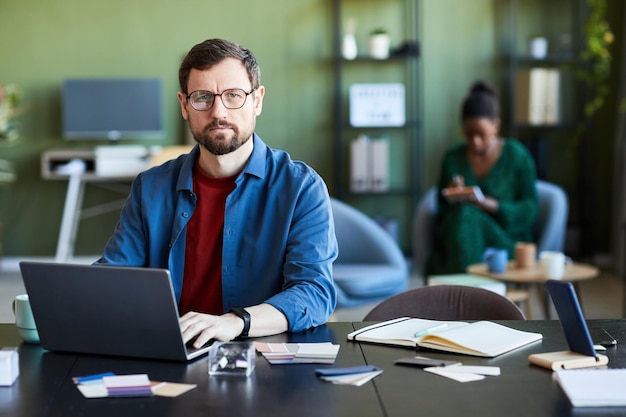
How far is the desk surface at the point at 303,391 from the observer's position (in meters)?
1.50

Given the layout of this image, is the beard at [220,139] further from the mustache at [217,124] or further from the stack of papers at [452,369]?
the stack of papers at [452,369]

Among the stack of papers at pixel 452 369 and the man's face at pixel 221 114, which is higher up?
the man's face at pixel 221 114

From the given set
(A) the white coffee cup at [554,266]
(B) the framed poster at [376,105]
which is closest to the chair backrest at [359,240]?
(A) the white coffee cup at [554,266]

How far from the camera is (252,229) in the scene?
2.30 meters

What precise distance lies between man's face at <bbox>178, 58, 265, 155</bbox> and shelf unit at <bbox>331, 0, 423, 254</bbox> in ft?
15.0

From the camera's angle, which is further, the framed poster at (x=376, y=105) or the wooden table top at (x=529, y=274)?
the framed poster at (x=376, y=105)

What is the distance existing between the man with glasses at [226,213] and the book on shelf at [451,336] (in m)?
0.24

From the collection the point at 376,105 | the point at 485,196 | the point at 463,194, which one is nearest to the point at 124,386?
the point at 463,194

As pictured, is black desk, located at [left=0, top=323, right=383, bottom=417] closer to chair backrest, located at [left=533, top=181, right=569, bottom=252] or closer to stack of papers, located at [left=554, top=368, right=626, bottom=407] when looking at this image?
stack of papers, located at [left=554, top=368, right=626, bottom=407]

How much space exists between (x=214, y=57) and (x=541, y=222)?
3499mm

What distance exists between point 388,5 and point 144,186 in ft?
15.9

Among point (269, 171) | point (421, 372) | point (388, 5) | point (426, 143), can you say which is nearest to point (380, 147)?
point (426, 143)

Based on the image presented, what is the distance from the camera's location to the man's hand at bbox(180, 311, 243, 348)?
1842 mm

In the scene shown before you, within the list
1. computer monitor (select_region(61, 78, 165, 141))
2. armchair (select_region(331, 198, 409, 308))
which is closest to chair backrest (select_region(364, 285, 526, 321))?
armchair (select_region(331, 198, 409, 308))
